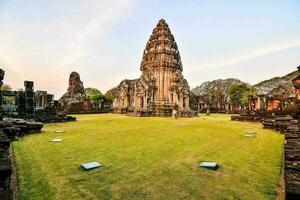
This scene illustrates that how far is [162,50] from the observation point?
1348 inches

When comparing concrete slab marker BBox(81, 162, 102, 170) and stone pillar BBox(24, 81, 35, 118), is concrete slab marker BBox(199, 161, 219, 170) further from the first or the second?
stone pillar BBox(24, 81, 35, 118)

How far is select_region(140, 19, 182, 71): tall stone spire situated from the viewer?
34406mm

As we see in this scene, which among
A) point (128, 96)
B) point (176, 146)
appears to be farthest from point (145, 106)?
point (176, 146)

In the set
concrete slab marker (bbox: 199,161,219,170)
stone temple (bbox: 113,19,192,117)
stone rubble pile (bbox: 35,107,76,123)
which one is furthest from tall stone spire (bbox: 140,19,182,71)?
concrete slab marker (bbox: 199,161,219,170)

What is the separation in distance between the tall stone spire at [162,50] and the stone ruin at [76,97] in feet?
40.3

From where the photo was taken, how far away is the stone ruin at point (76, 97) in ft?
120

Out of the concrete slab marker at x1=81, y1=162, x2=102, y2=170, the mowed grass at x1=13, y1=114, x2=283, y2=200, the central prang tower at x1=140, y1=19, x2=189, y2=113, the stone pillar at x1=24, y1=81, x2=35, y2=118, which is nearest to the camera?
the mowed grass at x1=13, y1=114, x2=283, y2=200

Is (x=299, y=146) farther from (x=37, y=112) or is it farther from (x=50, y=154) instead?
(x=37, y=112)

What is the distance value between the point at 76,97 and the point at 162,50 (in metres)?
19.6

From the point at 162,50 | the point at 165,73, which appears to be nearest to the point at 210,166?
the point at 165,73

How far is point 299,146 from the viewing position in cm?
406

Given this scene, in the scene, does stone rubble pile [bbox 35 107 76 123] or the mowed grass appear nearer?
the mowed grass

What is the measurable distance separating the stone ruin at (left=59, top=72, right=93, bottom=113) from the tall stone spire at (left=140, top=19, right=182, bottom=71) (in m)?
12.3

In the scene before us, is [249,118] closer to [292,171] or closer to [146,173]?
[146,173]
